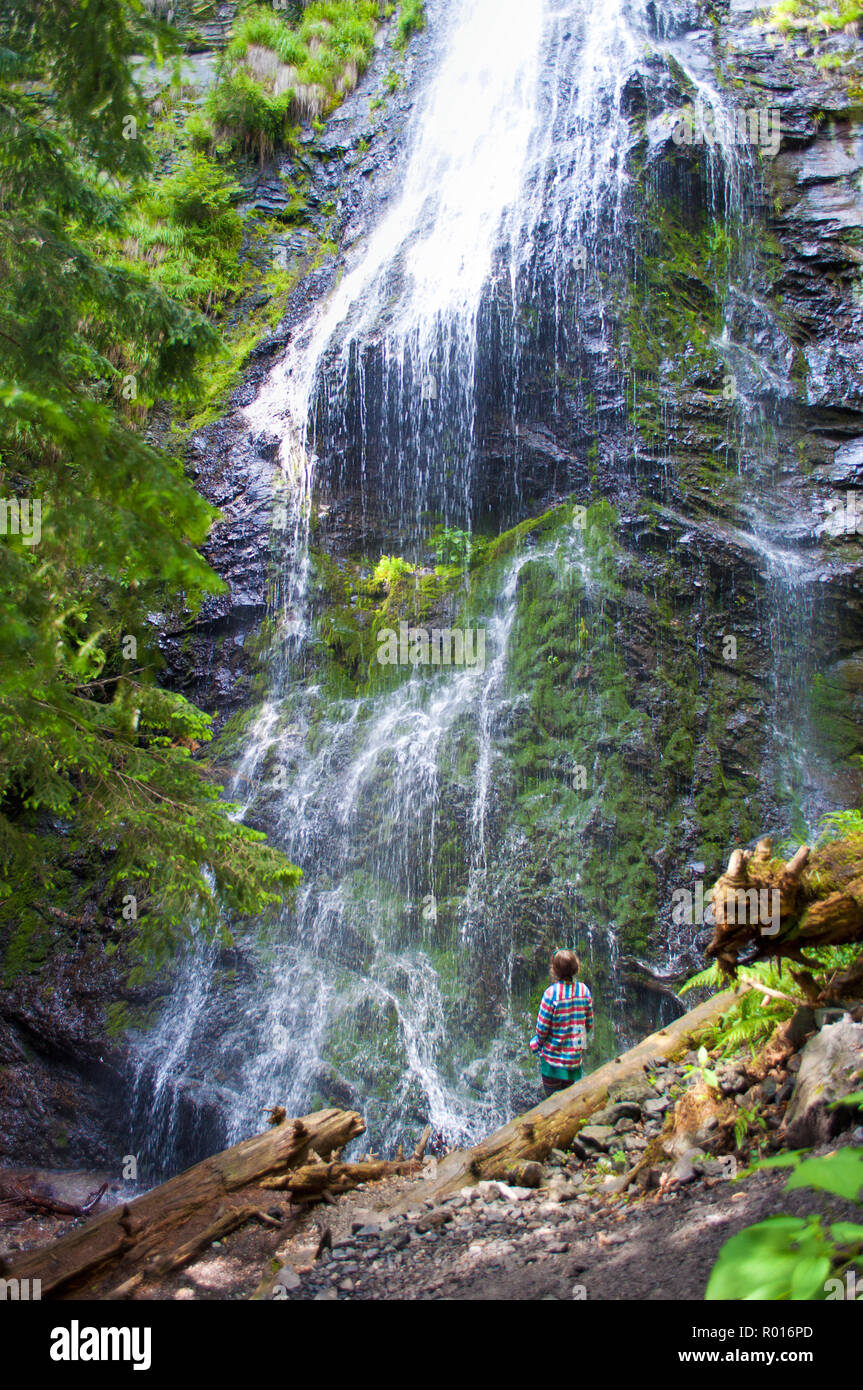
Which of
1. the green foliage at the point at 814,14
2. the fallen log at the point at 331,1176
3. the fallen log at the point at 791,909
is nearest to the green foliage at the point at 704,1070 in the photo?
the fallen log at the point at 791,909

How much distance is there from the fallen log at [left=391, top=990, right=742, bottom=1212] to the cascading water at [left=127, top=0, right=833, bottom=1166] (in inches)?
116

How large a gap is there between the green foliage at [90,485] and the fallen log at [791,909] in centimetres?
267

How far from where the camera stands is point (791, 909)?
3.54 m

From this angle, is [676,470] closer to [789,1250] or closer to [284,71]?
[789,1250]

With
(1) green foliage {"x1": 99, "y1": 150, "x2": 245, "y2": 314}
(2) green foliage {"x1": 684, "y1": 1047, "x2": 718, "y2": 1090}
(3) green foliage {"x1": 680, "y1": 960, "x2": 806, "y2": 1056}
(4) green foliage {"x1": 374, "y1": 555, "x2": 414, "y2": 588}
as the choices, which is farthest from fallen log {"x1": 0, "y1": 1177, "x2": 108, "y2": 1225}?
(1) green foliage {"x1": 99, "y1": 150, "x2": 245, "y2": 314}

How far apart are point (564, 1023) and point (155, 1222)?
8.76 ft

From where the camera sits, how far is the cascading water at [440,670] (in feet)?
27.7

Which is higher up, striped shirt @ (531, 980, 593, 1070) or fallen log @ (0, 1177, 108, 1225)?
striped shirt @ (531, 980, 593, 1070)

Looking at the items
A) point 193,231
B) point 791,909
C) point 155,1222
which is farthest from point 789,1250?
point 193,231

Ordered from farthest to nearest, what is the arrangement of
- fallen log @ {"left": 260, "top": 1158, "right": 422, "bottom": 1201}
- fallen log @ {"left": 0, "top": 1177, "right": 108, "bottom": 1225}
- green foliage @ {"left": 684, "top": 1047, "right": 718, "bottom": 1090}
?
fallen log @ {"left": 0, "top": 1177, "right": 108, "bottom": 1225} → fallen log @ {"left": 260, "top": 1158, "right": 422, "bottom": 1201} → green foliage @ {"left": 684, "top": 1047, "right": 718, "bottom": 1090}

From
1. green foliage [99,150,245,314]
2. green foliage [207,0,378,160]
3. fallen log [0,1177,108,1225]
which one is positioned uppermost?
green foliage [207,0,378,160]

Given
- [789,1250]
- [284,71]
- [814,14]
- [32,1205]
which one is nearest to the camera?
[789,1250]

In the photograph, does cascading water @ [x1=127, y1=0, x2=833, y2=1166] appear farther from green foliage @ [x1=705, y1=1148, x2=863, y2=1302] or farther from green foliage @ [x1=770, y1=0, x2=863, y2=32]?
green foliage @ [x1=705, y1=1148, x2=863, y2=1302]

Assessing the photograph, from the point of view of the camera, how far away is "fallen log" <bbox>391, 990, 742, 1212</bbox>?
4496 millimetres
